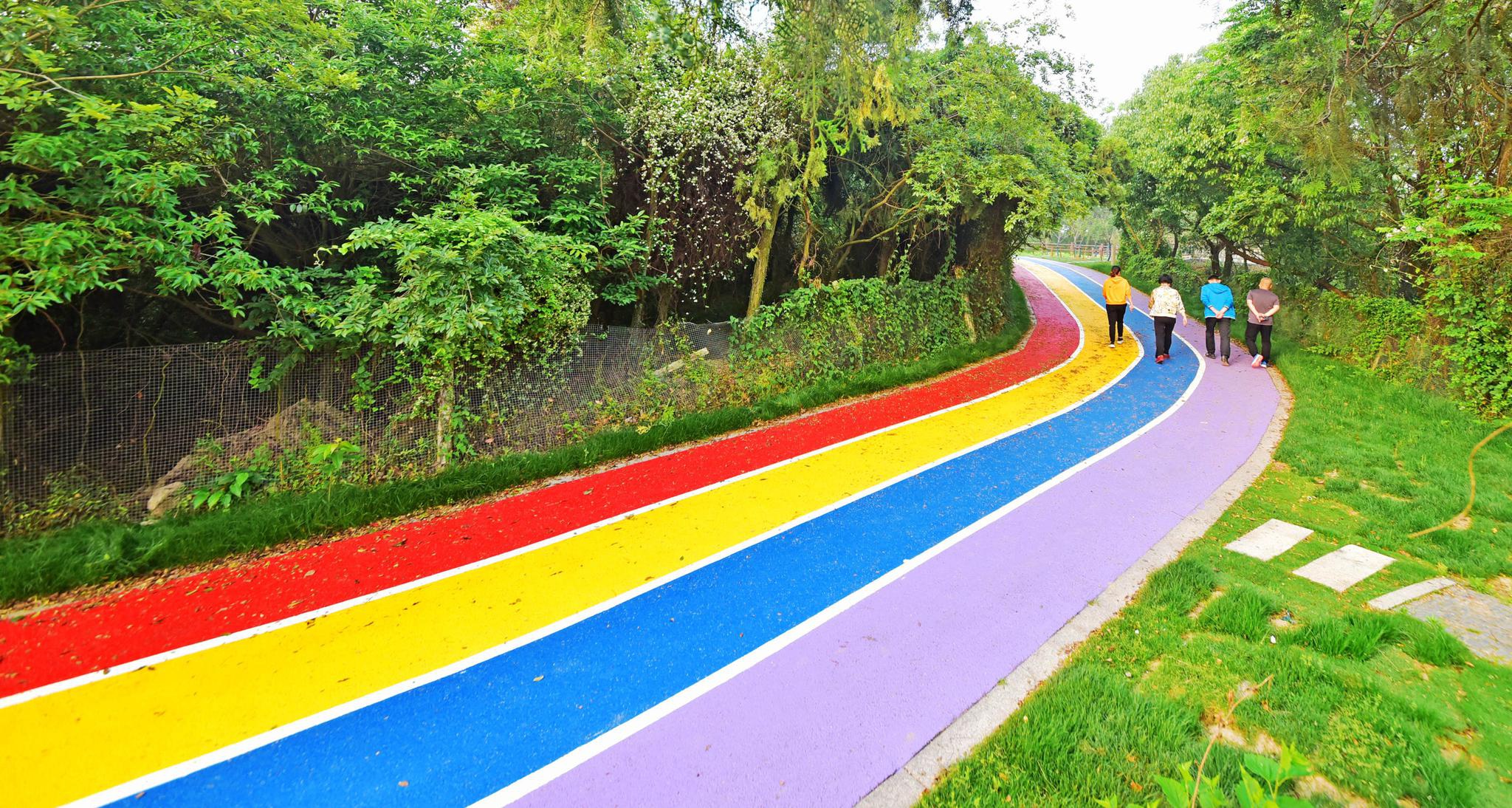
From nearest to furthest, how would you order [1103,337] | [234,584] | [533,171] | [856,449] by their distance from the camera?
[234,584]
[856,449]
[533,171]
[1103,337]

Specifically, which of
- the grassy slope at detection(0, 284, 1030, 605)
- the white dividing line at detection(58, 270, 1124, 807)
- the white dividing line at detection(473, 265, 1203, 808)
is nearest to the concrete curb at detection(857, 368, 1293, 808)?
the white dividing line at detection(473, 265, 1203, 808)

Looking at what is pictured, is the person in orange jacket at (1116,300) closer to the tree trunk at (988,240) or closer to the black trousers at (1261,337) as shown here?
the black trousers at (1261,337)

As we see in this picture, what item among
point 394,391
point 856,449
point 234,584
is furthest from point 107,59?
point 856,449

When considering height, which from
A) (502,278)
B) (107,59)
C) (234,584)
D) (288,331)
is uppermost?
(107,59)

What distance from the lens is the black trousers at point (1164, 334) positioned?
491 inches

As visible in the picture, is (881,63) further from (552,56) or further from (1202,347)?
(1202,347)

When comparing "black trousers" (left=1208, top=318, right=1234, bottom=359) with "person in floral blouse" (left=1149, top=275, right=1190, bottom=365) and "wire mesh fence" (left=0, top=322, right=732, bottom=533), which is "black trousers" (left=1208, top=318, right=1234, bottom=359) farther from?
"wire mesh fence" (left=0, top=322, right=732, bottom=533)

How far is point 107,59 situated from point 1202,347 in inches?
744

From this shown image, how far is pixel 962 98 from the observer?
11.0 m

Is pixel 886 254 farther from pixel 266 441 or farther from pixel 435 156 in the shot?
pixel 266 441

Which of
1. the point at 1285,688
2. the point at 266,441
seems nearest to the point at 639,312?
the point at 266,441

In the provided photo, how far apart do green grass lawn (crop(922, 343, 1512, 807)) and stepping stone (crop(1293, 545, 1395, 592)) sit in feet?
0.32

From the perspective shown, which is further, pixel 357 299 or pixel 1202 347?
pixel 1202 347

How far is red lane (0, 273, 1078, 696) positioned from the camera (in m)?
4.02
